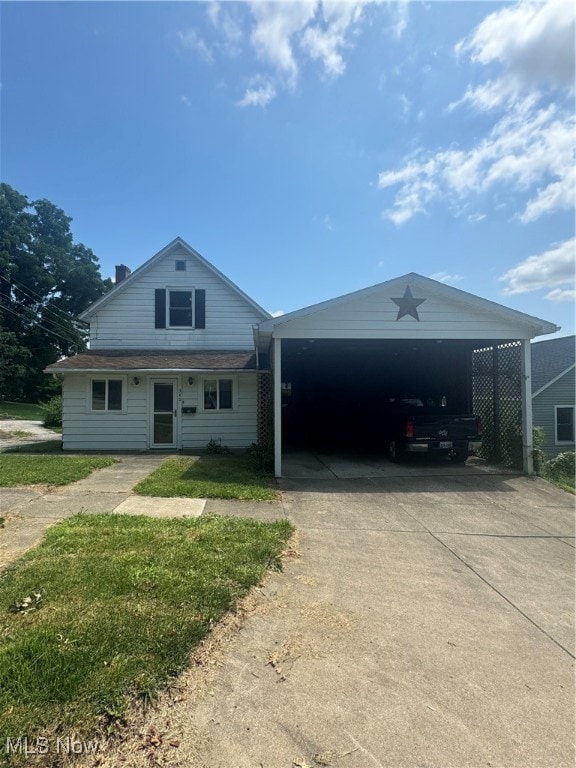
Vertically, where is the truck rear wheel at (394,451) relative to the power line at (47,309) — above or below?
below

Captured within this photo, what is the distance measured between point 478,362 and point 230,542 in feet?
32.9

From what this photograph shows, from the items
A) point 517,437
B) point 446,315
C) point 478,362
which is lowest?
point 517,437

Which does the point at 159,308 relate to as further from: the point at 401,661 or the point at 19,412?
the point at 19,412

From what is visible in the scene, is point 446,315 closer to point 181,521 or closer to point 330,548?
point 330,548

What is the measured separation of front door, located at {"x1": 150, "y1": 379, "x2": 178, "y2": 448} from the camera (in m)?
13.7

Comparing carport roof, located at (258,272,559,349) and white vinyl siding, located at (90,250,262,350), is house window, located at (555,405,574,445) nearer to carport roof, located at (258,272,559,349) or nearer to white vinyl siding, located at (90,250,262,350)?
carport roof, located at (258,272,559,349)

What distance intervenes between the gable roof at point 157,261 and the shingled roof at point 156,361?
5.07ft

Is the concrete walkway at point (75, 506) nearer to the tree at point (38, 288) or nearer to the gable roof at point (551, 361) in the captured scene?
the gable roof at point (551, 361)

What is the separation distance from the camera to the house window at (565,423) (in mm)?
21281

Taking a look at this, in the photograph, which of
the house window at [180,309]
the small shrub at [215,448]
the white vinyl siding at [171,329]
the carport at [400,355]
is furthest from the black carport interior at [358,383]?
the house window at [180,309]

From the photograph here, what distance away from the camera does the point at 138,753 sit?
210 centimetres

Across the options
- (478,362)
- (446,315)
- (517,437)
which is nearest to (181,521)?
(446,315)

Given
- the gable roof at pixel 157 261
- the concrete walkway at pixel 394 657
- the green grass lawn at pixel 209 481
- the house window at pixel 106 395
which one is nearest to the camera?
the concrete walkway at pixel 394 657

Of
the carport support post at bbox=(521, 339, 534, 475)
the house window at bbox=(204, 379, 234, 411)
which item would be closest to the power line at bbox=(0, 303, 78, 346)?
the house window at bbox=(204, 379, 234, 411)
